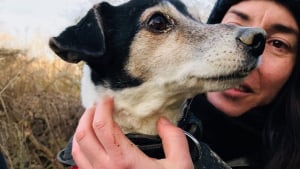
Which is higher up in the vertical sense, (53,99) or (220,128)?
(220,128)

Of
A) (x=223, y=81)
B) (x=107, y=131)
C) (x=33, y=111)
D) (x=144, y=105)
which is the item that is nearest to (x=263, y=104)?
(x=223, y=81)

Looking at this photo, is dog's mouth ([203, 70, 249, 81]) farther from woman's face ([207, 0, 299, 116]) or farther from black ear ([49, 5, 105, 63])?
black ear ([49, 5, 105, 63])

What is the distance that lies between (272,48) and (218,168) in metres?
0.67

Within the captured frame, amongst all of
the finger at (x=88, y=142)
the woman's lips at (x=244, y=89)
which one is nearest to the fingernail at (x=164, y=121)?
the finger at (x=88, y=142)

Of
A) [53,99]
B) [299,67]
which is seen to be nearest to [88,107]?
[299,67]

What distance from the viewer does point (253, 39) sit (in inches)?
85.2

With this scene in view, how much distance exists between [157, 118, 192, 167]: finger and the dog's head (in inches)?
8.8

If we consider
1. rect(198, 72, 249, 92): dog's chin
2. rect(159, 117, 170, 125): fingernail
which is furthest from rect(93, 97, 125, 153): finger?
rect(198, 72, 249, 92): dog's chin

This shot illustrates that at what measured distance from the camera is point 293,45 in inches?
104

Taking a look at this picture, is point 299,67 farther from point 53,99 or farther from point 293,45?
point 53,99

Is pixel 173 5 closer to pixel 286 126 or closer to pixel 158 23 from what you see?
pixel 158 23

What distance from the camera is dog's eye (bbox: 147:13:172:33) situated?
2.42 m

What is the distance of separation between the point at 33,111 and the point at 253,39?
4.17 m

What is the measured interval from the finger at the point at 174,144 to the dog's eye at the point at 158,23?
1.45 ft
